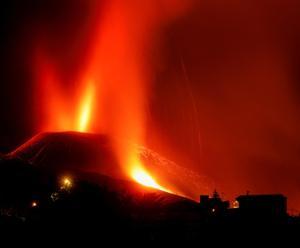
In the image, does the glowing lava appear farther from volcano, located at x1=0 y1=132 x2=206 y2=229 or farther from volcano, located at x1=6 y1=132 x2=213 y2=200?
volcano, located at x1=0 y1=132 x2=206 y2=229

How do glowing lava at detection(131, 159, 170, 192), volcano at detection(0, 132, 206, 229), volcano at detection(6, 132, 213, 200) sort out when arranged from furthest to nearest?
volcano at detection(6, 132, 213, 200), glowing lava at detection(131, 159, 170, 192), volcano at detection(0, 132, 206, 229)

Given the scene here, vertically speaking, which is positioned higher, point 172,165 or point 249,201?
point 172,165

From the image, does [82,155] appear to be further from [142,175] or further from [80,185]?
[80,185]

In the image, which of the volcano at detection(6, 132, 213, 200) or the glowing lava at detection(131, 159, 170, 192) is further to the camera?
the volcano at detection(6, 132, 213, 200)

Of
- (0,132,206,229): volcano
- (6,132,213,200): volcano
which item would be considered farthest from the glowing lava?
(0,132,206,229): volcano

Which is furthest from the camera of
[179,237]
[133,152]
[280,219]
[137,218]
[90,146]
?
[133,152]

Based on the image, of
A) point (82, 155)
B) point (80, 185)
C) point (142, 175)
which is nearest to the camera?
point (80, 185)

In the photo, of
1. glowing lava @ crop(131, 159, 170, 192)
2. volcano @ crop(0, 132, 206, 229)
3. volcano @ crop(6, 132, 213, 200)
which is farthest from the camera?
volcano @ crop(6, 132, 213, 200)

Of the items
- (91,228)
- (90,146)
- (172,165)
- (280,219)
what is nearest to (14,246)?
(91,228)

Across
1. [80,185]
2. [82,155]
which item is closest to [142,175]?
[82,155]

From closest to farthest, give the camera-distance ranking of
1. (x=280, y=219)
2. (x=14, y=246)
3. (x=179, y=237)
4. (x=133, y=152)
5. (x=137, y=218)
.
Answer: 1. (x=14, y=246)
2. (x=179, y=237)
3. (x=137, y=218)
4. (x=280, y=219)
5. (x=133, y=152)

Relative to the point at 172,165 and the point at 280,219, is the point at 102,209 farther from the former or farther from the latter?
the point at 172,165
